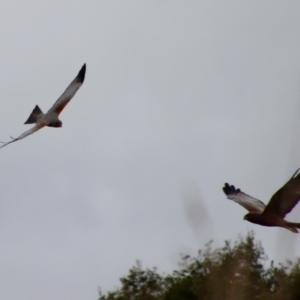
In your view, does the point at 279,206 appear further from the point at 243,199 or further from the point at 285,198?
the point at 243,199

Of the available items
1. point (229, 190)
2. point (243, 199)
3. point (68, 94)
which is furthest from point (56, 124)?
point (243, 199)

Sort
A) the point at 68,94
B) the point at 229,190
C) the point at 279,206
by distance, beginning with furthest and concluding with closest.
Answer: the point at 68,94
the point at 229,190
the point at 279,206

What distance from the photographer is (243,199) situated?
29.6 feet

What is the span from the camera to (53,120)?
12.6 meters

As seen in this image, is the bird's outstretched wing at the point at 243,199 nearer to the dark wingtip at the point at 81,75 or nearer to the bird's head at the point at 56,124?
the bird's head at the point at 56,124

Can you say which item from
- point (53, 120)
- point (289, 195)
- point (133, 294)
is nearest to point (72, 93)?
point (53, 120)

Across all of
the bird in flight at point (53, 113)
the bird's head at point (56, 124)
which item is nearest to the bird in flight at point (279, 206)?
the bird in flight at point (53, 113)

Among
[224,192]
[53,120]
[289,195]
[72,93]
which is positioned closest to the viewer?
[289,195]

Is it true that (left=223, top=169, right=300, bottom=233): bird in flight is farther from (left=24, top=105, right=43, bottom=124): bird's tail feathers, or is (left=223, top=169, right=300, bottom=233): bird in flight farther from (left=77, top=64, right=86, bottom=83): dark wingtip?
(left=77, top=64, right=86, bottom=83): dark wingtip

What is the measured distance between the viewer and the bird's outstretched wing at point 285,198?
257 inches

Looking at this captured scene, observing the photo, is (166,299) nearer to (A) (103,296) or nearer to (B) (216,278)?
(A) (103,296)

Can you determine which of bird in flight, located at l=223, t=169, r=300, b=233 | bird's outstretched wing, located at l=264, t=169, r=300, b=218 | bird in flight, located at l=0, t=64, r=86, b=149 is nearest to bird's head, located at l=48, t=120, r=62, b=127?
bird in flight, located at l=0, t=64, r=86, b=149

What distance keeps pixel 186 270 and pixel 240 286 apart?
61.8 feet

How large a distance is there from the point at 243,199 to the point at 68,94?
547 centimetres
